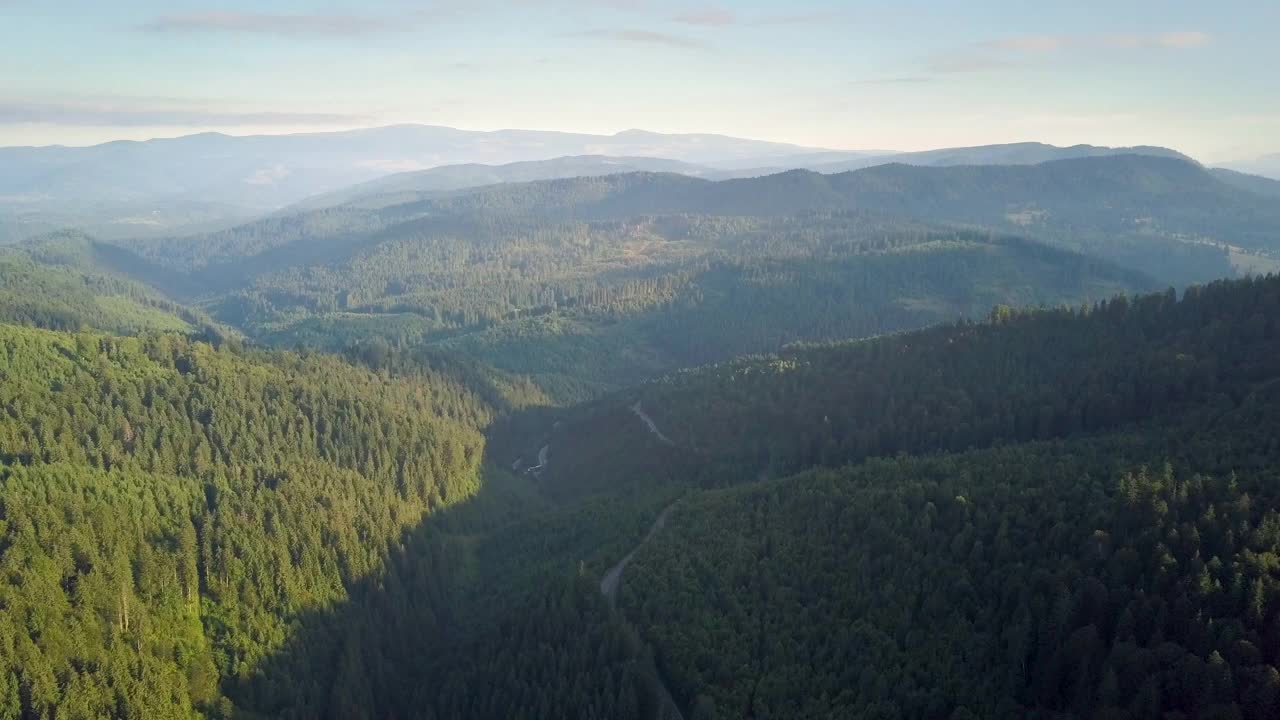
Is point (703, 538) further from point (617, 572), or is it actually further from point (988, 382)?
point (988, 382)

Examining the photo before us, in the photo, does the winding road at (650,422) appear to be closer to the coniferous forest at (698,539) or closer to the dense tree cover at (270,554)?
the coniferous forest at (698,539)

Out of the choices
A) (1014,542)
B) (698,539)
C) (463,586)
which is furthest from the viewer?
(463,586)

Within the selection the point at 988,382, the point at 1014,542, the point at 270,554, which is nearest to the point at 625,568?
the point at 1014,542

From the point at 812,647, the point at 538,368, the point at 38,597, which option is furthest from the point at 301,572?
the point at 538,368

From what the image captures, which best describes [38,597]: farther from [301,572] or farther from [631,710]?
[631,710]

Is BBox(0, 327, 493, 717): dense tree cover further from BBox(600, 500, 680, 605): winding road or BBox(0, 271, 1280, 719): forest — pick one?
BBox(600, 500, 680, 605): winding road

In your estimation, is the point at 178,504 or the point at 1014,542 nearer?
the point at 1014,542
